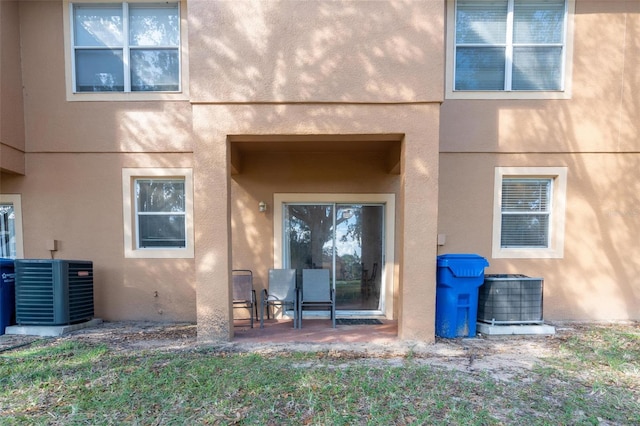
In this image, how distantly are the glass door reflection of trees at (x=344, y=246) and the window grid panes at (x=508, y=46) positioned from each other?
3.03m

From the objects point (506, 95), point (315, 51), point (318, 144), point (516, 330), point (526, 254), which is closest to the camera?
point (315, 51)

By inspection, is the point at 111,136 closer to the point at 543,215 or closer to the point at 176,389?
the point at 176,389

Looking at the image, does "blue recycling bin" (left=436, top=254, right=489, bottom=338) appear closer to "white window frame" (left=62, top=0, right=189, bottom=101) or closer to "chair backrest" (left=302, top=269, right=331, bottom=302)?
"chair backrest" (left=302, top=269, right=331, bottom=302)

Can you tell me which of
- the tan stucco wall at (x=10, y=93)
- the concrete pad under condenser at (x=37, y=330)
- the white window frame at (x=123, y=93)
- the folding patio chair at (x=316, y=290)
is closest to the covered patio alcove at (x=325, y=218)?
the folding patio chair at (x=316, y=290)

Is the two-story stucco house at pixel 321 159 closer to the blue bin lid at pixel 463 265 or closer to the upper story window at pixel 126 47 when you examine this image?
the upper story window at pixel 126 47

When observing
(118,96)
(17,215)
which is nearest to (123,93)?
(118,96)

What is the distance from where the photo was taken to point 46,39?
5.23m

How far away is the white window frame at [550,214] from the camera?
5.29 metres

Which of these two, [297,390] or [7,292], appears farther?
[7,292]

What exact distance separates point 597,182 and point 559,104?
1.57 metres

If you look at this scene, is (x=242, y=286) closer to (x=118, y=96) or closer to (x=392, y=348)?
(x=392, y=348)

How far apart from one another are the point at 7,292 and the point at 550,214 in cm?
931

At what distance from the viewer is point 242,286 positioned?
5.37 meters

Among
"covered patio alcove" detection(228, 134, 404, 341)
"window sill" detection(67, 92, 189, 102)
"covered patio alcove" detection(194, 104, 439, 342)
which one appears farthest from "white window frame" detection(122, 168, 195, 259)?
"covered patio alcove" detection(194, 104, 439, 342)
